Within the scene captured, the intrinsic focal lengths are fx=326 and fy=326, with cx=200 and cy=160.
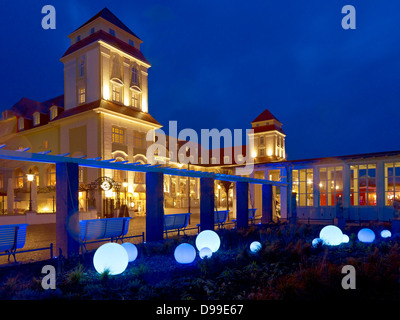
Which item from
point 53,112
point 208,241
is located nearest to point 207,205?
point 208,241

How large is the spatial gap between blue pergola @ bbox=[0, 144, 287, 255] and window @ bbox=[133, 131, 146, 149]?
17.1m

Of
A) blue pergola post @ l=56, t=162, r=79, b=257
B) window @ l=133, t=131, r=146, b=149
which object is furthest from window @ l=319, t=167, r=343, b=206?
blue pergola post @ l=56, t=162, r=79, b=257

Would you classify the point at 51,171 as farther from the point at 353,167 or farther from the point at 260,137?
the point at 260,137

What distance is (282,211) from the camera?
26000 mm

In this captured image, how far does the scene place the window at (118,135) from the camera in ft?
99.9

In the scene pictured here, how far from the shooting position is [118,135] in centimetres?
3092

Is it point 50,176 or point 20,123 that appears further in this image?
point 20,123

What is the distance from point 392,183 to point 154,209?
17.7m

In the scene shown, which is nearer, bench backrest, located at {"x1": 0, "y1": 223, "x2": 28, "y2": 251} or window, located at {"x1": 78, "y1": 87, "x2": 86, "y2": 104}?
bench backrest, located at {"x1": 0, "y1": 223, "x2": 28, "y2": 251}

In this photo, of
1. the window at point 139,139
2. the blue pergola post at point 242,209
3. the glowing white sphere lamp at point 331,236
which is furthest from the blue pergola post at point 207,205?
the window at point 139,139

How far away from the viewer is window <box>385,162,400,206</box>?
21672 millimetres

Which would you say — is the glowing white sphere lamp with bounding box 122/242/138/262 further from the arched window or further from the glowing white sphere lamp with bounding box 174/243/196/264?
the arched window

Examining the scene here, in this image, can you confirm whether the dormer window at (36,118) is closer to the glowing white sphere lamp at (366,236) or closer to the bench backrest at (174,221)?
the bench backrest at (174,221)

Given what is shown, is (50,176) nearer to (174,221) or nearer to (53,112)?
(53,112)
